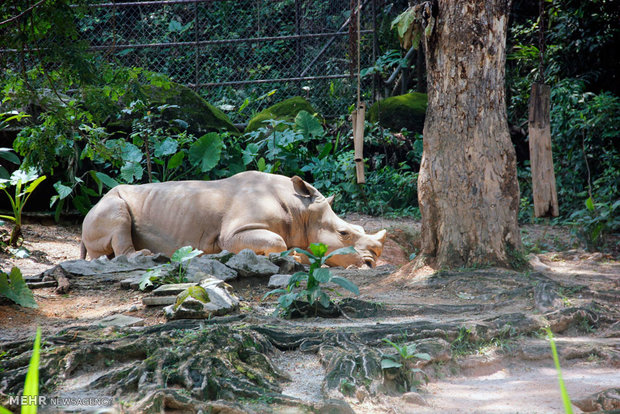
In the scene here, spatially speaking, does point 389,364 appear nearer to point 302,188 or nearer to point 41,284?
point 41,284

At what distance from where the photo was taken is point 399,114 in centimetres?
1209

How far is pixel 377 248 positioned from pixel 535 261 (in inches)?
84.6

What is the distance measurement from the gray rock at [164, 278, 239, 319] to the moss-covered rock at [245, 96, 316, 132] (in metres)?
7.55

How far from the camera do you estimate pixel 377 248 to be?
769cm

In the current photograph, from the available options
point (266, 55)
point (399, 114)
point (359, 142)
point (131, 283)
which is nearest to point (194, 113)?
point (266, 55)

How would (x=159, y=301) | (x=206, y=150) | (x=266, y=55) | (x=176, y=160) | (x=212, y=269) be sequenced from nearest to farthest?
(x=159, y=301)
(x=212, y=269)
(x=176, y=160)
(x=206, y=150)
(x=266, y=55)

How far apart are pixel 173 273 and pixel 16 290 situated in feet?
3.85

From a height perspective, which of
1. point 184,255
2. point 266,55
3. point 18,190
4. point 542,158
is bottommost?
point 184,255

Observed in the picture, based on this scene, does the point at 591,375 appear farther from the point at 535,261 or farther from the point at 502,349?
the point at 535,261

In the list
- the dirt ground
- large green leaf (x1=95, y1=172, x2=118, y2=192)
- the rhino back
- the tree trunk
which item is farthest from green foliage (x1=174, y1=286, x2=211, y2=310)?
large green leaf (x1=95, y1=172, x2=118, y2=192)

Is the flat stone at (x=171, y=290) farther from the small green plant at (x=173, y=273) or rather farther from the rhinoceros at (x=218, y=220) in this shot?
the rhinoceros at (x=218, y=220)

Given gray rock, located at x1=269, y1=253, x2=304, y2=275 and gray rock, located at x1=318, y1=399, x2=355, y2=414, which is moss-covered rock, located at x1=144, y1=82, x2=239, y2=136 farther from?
gray rock, located at x1=318, y1=399, x2=355, y2=414

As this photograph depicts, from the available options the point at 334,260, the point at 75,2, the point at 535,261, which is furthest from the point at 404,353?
the point at 334,260

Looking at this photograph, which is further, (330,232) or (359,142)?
(330,232)
